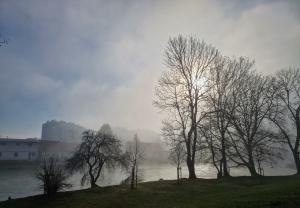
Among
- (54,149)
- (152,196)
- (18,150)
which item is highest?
(54,149)

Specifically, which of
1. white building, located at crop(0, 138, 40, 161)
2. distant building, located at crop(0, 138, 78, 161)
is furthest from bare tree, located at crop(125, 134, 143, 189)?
white building, located at crop(0, 138, 40, 161)

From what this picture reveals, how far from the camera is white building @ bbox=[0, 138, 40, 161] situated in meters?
97.0

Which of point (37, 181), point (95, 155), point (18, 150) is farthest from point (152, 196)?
point (18, 150)

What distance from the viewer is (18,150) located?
99.8 meters

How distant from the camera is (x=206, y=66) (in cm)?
3266

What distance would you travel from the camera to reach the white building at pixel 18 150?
3819 inches

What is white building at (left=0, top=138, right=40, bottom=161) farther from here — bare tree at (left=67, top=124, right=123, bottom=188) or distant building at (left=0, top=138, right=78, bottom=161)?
bare tree at (left=67, top=124, right=123, bottom=188)

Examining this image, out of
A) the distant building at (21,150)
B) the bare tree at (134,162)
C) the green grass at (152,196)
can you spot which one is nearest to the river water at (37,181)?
the bare tree at (134,162)

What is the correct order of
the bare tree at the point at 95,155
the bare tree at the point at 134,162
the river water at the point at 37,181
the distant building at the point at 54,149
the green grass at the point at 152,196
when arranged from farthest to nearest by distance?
the distant building at the point at 54,149
the river water at the point at 37,181
the bare tree at the point at 95,155
the bare tree at the point at 134,162
the green grass at the point at 152,196

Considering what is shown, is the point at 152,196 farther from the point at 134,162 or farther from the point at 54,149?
the point at 54,149

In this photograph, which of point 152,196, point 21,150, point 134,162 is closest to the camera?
point 152,196

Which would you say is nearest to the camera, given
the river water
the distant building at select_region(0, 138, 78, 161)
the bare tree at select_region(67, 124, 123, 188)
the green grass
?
the green grass

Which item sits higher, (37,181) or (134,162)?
(134,162)

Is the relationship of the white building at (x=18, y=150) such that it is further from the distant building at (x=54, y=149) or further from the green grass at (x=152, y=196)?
the green grass at (x=152, y=196)
